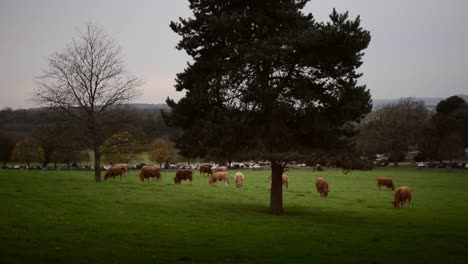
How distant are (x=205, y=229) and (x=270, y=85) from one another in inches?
341

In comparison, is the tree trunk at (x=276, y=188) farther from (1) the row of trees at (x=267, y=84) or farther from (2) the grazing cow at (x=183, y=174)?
(2) the grazing cow at (x=183, y=174)

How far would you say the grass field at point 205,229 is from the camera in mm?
16250

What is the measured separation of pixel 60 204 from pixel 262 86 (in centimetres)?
1208

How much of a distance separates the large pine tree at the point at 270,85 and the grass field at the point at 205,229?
4166 millimetres

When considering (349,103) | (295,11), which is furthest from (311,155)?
(295,11)

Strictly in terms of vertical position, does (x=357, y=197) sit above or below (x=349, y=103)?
below

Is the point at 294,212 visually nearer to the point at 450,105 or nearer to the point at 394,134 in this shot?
the point at 394,134

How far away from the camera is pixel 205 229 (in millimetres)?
21375

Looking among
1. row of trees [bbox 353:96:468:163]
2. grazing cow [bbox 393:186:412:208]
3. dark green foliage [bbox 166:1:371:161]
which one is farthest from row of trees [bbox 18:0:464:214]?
row of trees [bbox 353:96:468:163]

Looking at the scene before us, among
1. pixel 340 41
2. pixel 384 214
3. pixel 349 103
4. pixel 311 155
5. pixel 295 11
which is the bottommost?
pixel 384 214

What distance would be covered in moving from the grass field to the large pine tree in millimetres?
4166

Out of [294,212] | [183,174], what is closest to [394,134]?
[183,174]

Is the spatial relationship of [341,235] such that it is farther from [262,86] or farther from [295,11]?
[295,11]

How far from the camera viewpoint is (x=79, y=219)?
71.3 ft
